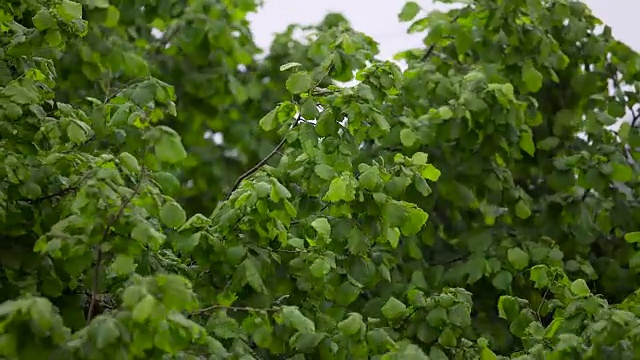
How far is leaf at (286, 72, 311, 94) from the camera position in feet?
8.59

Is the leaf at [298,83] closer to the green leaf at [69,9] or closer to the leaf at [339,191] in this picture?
the leaf at [339,191]

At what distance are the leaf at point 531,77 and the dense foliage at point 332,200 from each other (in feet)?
0.09

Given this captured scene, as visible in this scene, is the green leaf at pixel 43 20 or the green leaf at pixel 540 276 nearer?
the green leaf at pixel 43 20

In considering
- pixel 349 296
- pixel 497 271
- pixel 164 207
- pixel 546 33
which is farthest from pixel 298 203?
pixel 546 33

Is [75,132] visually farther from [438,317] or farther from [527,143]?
[527,143]

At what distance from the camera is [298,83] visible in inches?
103

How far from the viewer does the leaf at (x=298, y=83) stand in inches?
103

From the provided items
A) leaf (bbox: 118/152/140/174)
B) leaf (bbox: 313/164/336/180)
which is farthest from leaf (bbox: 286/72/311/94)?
leaf (bbox: 118/152/140/174)

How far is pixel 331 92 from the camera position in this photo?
272cm

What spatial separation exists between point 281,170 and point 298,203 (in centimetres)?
14

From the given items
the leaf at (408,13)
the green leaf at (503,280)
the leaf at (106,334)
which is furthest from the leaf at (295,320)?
the leaf at (408,13)

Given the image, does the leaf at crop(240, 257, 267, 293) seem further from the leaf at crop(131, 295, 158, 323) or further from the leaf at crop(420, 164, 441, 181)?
the leaf at crop(131, 295, 158, 323)

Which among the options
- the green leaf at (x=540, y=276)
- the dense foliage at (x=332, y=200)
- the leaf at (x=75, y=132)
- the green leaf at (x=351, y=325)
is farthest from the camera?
the green leaf at (x=540, y=276)

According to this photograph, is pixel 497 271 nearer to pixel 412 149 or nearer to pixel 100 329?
pixel 412 149
